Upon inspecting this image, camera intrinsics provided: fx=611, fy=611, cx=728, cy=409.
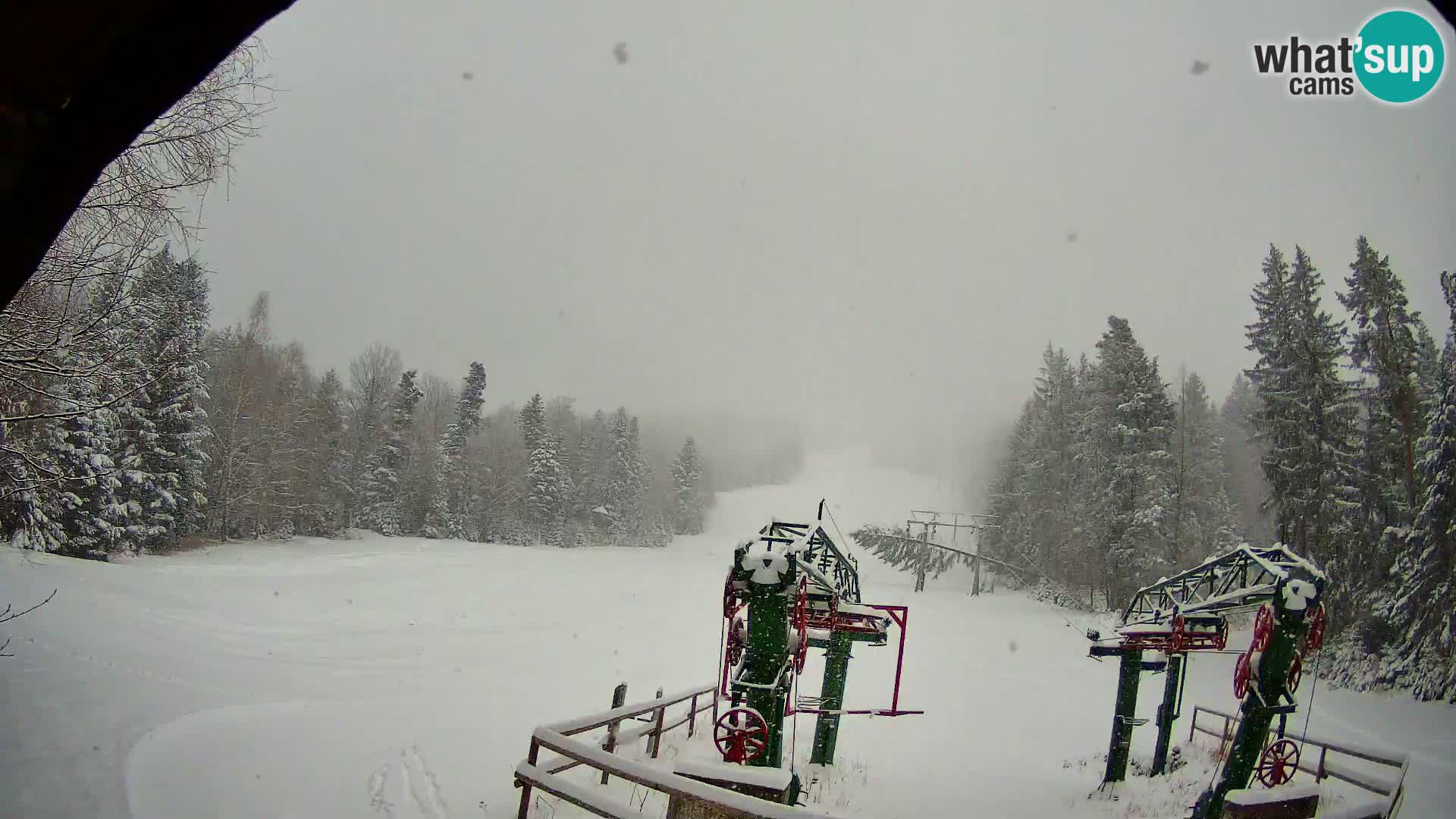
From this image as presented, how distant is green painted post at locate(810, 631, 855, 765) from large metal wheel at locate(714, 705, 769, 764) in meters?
6.18

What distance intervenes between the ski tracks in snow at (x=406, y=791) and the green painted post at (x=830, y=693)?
875 cm

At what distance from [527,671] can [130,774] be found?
45.2ft

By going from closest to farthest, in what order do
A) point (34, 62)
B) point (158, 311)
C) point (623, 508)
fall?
point (34, 62) < point (158, 311) < point (623, 508)

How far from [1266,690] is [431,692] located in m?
18.1

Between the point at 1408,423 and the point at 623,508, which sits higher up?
the point at 1408,423

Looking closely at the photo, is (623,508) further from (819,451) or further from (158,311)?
(819,451)

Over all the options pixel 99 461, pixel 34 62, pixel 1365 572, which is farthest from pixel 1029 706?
pixel 99 461

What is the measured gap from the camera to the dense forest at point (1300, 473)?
64.3ft

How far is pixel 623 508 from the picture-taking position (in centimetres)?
6344

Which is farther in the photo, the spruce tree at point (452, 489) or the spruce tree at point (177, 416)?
the spruce tree at point (452, 489)

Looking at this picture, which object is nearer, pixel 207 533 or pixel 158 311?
pixel 158 311

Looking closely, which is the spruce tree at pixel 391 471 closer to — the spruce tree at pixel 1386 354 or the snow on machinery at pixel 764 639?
the snow on machinery at pixel 764 639

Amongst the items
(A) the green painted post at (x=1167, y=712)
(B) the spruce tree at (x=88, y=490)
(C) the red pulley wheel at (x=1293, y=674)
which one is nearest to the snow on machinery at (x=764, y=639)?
(C) the red pulley wheel at (x=1293, y=674)

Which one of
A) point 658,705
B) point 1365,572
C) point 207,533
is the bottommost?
point 207,533
